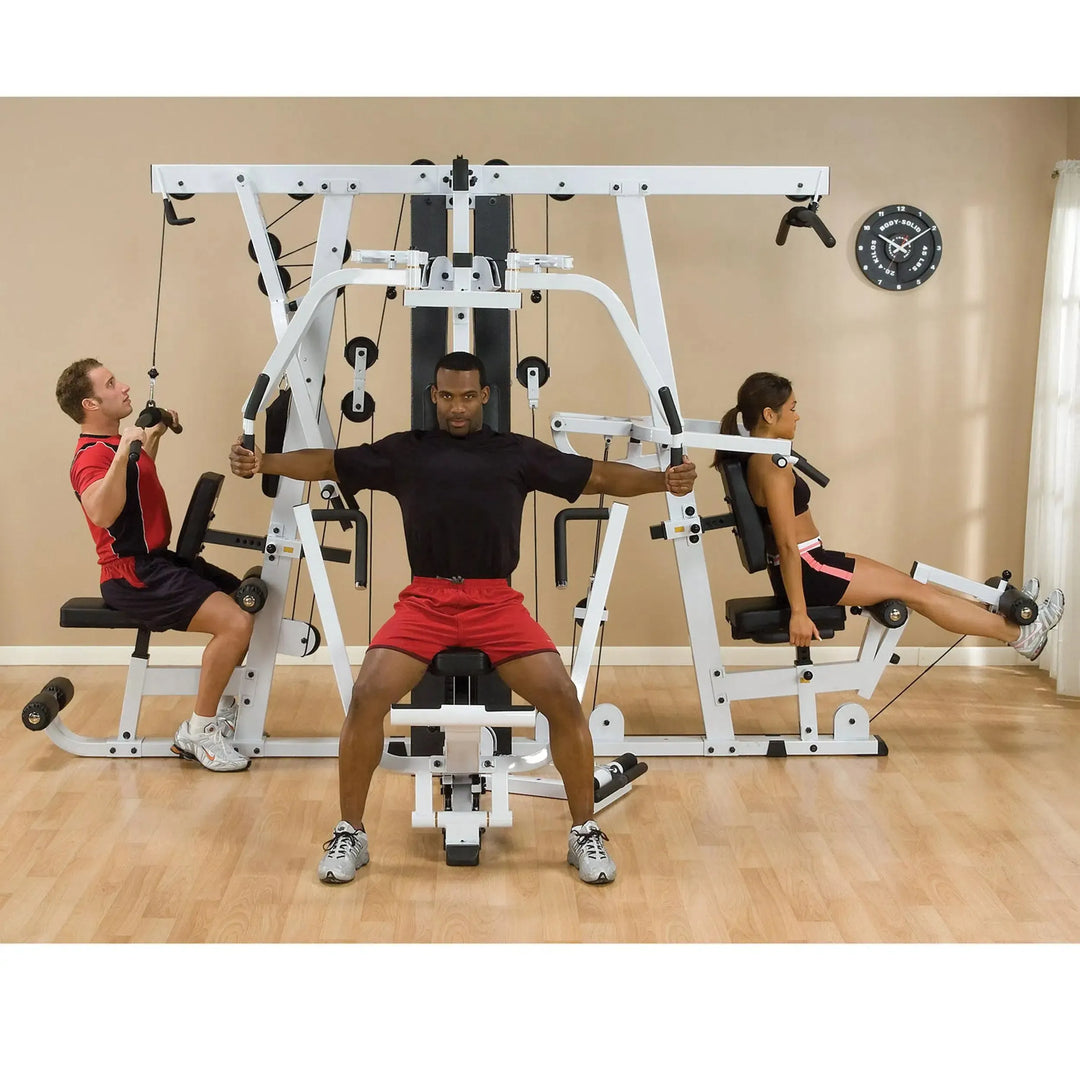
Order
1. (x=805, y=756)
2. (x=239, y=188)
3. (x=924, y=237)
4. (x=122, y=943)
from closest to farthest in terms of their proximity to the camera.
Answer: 1. (x=122, y=943)
2. (x=239, y=188)
3. (x=805, y=756)
4. (x=924, y=237)

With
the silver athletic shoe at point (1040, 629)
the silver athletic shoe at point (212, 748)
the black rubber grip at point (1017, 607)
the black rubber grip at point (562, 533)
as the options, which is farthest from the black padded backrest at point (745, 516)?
the silver athletic shoe at point (212, 748)

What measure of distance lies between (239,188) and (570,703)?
65.3 inches

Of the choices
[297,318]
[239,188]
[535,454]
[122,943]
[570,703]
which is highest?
[239,188]

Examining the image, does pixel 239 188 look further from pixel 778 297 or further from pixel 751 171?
pixel 778 297

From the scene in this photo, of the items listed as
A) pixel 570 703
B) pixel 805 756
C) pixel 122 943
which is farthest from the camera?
pixel 805 756

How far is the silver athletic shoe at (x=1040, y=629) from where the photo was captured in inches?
159

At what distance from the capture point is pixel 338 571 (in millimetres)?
4812

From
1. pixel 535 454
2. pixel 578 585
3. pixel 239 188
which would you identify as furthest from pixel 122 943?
pixel 578 585

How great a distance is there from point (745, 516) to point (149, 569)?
65.5 inches

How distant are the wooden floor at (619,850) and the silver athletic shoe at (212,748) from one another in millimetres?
48

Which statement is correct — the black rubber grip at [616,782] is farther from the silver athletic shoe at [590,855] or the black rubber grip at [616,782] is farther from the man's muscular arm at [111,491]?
the man's muscular arm at [111,491]

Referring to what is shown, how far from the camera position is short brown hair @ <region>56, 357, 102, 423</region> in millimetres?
3699
